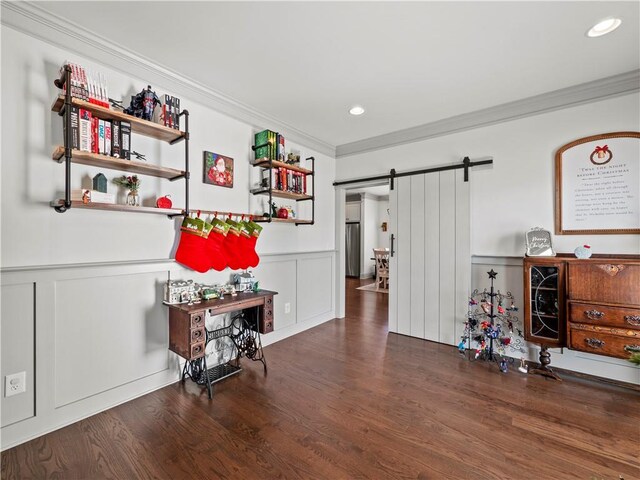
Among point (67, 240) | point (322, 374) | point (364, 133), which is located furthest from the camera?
point (364, 133)

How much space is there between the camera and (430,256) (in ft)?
11.3

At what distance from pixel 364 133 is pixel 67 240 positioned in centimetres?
320

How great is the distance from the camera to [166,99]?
2.24 m

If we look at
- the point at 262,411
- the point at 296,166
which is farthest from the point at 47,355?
the point at 296,166

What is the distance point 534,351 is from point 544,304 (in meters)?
0.56

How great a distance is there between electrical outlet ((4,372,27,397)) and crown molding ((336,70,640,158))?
3858 mm

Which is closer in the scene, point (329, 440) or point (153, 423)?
point (329, 440)

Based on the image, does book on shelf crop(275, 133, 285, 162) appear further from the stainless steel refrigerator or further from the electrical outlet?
the stainless steel refrigerator

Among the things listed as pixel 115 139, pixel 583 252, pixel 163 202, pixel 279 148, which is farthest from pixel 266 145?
pixel 583 252

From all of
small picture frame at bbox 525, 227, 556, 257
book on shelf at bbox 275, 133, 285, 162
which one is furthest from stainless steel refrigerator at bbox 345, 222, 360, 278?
small picture frame at bbox 525, 227, 556, 257

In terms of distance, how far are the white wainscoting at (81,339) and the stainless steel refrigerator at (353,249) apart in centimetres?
591

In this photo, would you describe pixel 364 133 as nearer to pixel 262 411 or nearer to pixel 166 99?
pixel 166 99

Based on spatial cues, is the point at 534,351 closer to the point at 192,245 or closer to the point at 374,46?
the point at 374,46

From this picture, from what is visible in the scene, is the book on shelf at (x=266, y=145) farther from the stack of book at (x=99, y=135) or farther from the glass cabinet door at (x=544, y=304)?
the glass cabinet door at (x=544, y=304)
